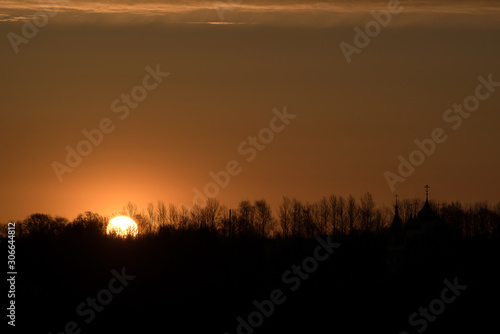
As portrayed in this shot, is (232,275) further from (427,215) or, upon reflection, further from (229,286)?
(427,215)

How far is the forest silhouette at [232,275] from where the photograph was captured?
A: 187 feet

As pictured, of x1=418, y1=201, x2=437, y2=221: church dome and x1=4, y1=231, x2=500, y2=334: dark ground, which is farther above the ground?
x1=418, y1=201, x2=437, y2=221: church dome

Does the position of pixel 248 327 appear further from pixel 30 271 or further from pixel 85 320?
pixel 30 271

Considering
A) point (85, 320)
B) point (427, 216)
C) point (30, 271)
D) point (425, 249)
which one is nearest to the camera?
point (85, 320)

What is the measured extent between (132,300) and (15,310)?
29.2 feet

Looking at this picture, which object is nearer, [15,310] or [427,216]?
[15,310]

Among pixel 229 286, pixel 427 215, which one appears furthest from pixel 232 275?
pixel 427 215

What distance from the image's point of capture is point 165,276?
2958 inches

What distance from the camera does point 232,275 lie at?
2953 inches

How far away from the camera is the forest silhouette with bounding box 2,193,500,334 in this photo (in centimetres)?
5703

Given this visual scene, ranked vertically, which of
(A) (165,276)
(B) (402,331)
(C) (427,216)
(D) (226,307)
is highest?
(C) (427,216)

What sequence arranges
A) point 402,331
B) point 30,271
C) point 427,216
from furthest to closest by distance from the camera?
point 427,216
point 30,271
point 402,331

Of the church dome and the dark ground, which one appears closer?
the dark ground

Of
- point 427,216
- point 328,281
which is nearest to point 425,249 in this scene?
point 427,216
